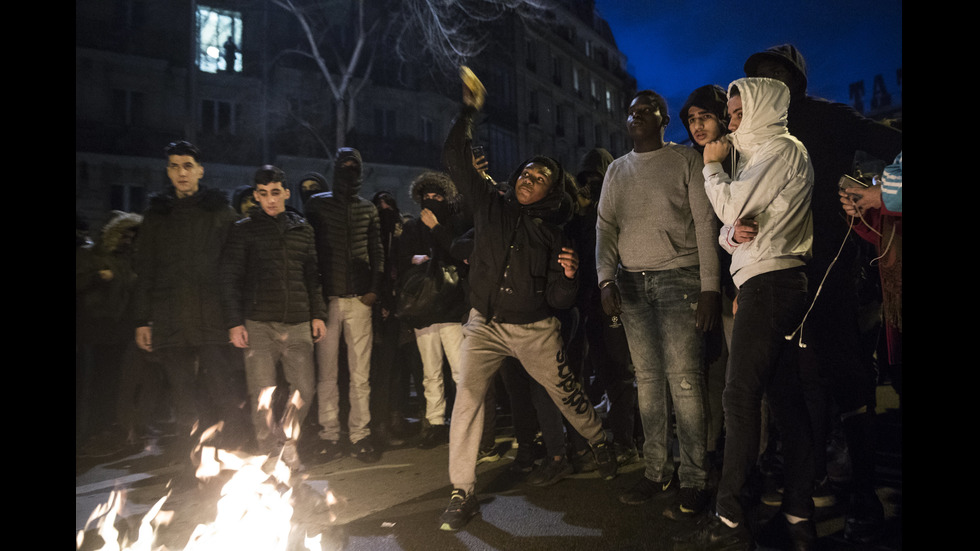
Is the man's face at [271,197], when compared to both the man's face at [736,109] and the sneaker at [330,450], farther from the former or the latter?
the man's face at [736,109]

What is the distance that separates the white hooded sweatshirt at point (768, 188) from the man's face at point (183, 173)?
12.6ft

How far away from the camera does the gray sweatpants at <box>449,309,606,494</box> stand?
11.6 feet

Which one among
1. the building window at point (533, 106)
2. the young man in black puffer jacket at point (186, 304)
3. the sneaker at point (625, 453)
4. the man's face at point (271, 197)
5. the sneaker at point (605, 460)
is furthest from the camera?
the building window at point (533, 106)

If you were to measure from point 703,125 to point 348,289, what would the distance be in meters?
3.09

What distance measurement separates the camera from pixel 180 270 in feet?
15.7

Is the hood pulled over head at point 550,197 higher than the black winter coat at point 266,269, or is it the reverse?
the hood pulled over head at point 550,197

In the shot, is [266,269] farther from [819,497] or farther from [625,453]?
[819,497]

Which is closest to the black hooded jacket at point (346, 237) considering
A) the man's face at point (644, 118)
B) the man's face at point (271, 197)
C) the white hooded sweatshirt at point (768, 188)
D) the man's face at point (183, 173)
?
the man's face at point (271, 197)

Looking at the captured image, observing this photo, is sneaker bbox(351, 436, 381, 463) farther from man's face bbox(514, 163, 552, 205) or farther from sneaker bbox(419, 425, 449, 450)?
man's face bbox(514, 163, 552, 205)

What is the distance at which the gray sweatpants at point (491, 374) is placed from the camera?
11.6ft

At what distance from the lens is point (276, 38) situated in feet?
74.2

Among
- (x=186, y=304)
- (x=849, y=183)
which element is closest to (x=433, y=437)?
(x=186, y=304)

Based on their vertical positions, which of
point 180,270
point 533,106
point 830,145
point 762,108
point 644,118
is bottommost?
point 180,270
